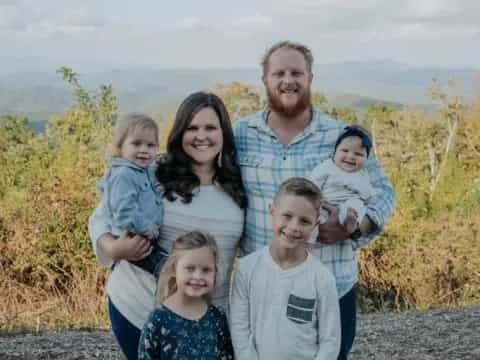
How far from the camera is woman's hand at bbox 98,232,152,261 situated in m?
3.22

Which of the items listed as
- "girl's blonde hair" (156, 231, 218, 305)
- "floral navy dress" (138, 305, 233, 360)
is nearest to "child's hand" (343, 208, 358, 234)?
"girl's blonde hair" (156, 231, 218, 305)

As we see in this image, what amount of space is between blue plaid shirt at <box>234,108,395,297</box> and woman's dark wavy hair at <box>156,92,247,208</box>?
7 centimetres

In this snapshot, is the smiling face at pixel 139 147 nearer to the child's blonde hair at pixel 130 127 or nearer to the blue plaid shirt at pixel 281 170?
the child's blonde hair at pixel 130 127

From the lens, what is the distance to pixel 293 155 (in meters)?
3.43

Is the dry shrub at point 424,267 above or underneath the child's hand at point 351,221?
underneath

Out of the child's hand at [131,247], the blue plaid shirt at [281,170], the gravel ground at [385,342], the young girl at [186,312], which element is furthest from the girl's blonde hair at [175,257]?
the gravel ground at [385,342]

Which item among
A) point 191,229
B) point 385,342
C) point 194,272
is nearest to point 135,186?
point 191,229

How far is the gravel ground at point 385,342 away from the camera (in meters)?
6.76

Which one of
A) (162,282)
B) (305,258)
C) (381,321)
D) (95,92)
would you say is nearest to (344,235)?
(305,258)

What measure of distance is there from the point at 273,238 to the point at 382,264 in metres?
8.26

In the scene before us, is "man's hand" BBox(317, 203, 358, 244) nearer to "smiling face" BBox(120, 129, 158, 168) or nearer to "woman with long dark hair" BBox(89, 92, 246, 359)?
"woman with long dark hair" BBox(89, 92, 246, 359)

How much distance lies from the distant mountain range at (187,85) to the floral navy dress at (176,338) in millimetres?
1165

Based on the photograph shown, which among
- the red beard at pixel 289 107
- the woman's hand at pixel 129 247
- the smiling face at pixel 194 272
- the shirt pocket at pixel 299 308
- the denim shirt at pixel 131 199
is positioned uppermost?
the red beard at pixel 289 107

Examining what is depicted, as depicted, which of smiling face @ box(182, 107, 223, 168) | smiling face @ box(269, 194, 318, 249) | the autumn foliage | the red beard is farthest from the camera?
the autumn foliage
